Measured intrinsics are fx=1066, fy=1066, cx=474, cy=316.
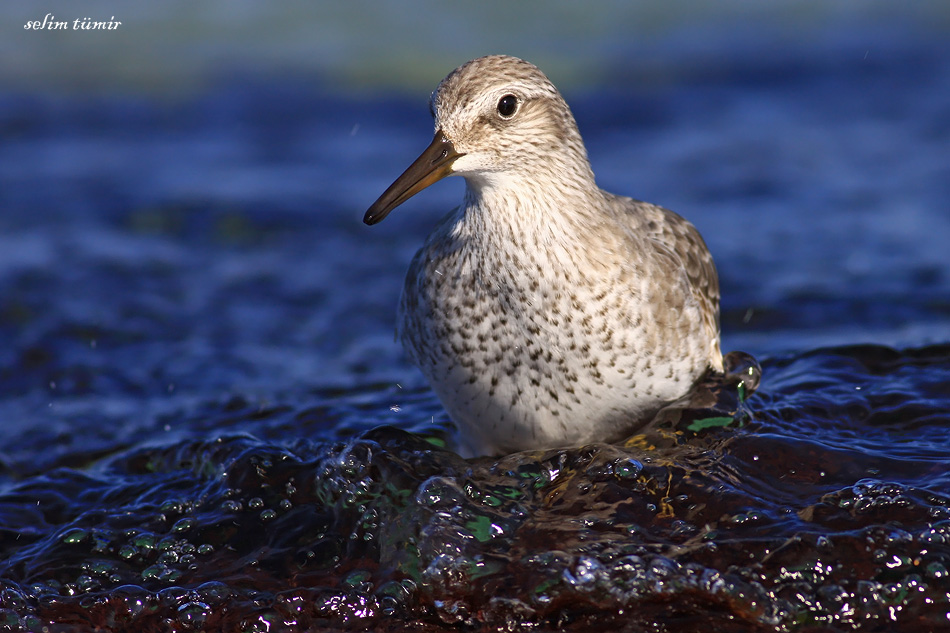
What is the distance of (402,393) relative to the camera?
21.9ft

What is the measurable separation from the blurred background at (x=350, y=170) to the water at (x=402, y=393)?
0.04m

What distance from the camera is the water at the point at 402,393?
4.19m

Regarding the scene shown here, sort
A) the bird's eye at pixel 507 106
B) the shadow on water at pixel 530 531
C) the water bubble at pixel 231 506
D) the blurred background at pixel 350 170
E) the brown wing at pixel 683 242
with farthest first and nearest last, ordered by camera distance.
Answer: the blurred background at pixel 350 170 < the brown wing at pixel 683 242 < the water bubble at pixel 231 506 < the bird's eye at pixel 507 106 < the shadow on water at pixel 530 531

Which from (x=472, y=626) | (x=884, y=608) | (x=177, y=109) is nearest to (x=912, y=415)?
(x=884, y=608)

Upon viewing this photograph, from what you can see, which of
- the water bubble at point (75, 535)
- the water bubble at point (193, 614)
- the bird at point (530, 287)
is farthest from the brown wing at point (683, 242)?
the water bubble at point (75, 535)

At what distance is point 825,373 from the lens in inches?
233

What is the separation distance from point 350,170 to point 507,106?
243 inches

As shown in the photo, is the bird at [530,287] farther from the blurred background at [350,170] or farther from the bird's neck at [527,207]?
the blurred background at [350,170]

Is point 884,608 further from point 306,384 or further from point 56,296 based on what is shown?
point 56,296

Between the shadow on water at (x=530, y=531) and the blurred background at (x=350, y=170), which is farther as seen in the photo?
the blurred background at (x=350, y=170)

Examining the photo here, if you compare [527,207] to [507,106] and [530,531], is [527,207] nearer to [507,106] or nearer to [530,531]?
[507,106]

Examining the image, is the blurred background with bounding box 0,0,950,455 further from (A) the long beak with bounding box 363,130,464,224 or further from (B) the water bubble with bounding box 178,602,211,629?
(B) the water bubble with bounding box 178,602,211,629

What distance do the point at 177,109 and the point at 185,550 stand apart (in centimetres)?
923

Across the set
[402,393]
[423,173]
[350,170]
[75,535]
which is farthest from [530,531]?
[350,170]
